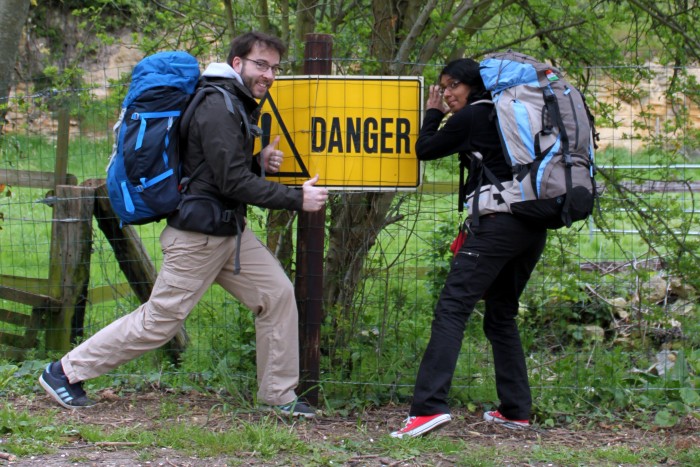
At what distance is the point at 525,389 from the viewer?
4.76 meters

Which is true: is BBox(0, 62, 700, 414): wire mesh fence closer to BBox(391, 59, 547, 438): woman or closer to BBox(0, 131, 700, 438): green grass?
BBox(0, 131, 700, 438): green grass

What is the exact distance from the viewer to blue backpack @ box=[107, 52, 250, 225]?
13.9 feet

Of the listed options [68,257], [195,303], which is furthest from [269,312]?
[68,257]

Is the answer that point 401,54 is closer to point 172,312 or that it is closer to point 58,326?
point 172,312

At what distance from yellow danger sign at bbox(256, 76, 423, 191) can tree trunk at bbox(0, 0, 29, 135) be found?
2.14 metres

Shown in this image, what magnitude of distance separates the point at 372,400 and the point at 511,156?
1.82 meters

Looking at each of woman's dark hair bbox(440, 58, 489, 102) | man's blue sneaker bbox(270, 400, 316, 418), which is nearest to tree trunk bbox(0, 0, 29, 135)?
man's blue sneaker bbox(270, 400, 316, 418)

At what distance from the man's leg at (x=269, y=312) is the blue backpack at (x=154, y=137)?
0.53 m

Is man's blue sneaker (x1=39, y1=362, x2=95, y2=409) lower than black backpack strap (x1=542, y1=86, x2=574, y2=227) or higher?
lower

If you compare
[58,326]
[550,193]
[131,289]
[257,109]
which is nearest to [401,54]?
[257,109]

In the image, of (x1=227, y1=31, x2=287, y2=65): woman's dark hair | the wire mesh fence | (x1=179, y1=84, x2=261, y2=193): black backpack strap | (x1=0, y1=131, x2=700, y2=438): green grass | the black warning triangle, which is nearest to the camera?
(x1=179, y1=84, x2=261, y2=193): black backpack strap

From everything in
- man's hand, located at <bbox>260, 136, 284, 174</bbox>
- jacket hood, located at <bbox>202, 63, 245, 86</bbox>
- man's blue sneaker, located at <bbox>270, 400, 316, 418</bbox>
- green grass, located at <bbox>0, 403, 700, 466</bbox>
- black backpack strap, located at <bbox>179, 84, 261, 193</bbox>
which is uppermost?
jacket hood, located at <bbox>202, 63, 245, 86</bbox>

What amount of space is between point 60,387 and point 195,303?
92cm

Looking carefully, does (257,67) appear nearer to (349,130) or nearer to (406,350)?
(349,130)
